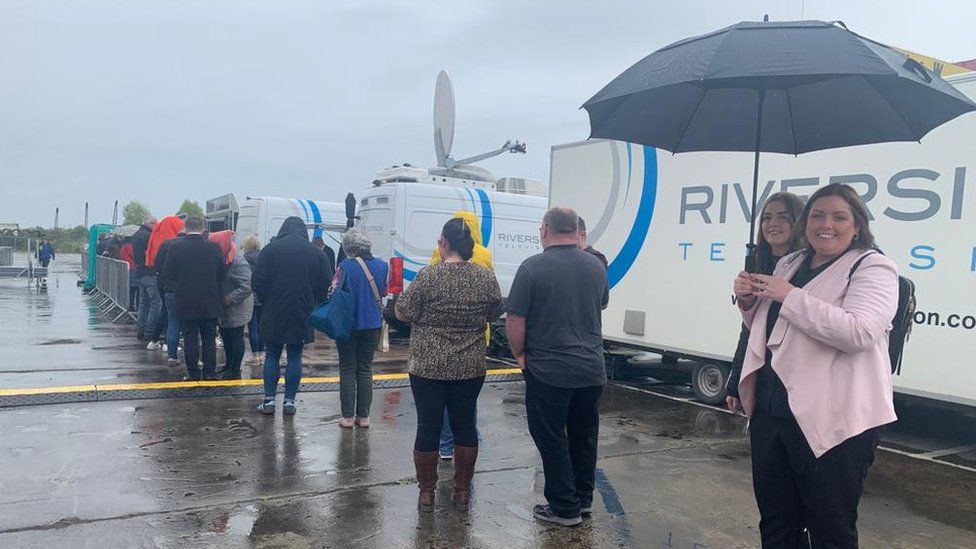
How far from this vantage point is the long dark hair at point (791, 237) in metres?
3.04

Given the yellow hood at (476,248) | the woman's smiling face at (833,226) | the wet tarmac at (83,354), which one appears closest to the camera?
the woman's smiling face at (833,226)

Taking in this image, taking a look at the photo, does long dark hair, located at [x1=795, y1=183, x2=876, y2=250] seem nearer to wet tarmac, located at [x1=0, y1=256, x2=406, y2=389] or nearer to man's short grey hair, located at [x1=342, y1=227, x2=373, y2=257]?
man's short grey hair, located at [x1=342, y1=227, x2=373, y2=257]

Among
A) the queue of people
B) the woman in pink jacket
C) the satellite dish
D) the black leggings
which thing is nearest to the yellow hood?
the queue of people

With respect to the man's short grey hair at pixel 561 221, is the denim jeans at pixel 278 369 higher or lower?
lower

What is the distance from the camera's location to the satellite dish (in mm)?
13781

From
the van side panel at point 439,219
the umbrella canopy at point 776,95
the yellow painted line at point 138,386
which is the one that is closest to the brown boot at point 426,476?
the umbrella canopy at point 776,95

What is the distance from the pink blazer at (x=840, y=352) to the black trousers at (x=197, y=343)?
20.2ft

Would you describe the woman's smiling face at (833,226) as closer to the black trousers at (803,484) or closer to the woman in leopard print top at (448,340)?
the black trousers at (803,484)

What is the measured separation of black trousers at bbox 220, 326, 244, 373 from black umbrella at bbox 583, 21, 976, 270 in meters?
5.26

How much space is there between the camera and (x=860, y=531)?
4273 mm

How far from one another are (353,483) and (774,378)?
2.96 meters

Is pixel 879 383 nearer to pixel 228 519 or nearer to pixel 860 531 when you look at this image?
pixel 860 531

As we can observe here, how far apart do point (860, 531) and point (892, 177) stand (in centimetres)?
308

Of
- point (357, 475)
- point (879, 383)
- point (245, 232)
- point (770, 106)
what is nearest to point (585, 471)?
point (357, 475)
